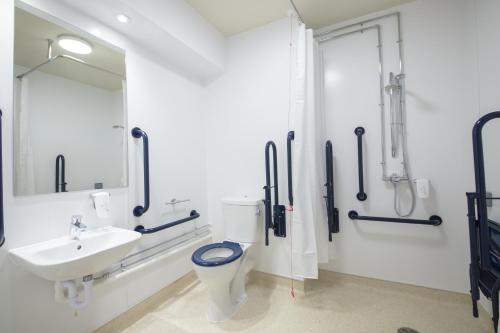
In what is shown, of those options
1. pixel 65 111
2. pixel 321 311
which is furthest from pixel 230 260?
pixel 65 111

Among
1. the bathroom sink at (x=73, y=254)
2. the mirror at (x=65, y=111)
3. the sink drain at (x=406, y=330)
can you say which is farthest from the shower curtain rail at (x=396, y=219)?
the mirror at (x=65, y=111)

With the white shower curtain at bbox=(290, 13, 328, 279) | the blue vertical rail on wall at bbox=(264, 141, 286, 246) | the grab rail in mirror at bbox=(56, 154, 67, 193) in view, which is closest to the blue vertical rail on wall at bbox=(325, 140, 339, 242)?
the white shower curtain at bbox=(290, 13, 328, 279)

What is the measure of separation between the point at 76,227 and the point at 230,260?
1.01 m

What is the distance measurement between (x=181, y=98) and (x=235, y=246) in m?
1.56

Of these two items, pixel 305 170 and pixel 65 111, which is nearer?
pixel 65 111

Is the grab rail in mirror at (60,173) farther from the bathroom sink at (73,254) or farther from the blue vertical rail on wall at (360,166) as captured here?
the blue vertical rail on wall at (360,166)

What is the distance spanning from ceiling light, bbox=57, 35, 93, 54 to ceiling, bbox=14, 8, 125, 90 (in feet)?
0.08

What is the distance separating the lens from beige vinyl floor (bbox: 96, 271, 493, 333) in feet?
→ 4.94

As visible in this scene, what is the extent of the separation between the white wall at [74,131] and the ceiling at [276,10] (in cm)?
115

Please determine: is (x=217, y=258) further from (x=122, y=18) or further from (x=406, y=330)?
(x=122, y=18)

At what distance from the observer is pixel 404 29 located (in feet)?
6.14

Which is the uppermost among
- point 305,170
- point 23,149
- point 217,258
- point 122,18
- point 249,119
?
point 122,18

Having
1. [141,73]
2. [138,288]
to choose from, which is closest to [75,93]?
[141,73]

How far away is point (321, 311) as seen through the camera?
65.9 inches
